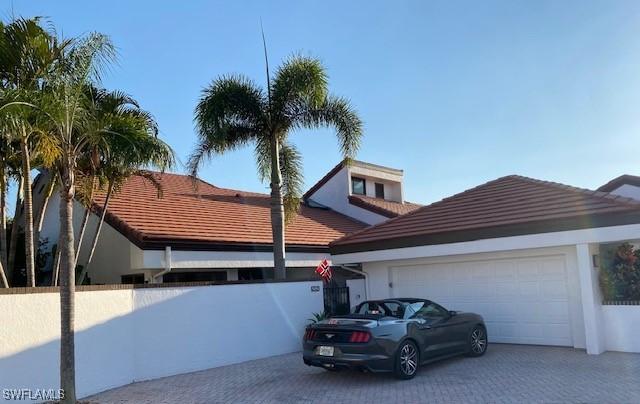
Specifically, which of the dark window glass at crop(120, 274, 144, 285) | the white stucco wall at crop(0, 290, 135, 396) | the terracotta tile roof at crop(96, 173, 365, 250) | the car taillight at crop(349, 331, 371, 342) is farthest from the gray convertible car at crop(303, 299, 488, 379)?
the dark window glass at crop(120, 274, 144, 285)

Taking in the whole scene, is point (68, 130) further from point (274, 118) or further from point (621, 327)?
point (621, 327)

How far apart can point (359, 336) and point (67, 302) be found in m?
4.46

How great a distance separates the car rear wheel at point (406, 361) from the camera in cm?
923

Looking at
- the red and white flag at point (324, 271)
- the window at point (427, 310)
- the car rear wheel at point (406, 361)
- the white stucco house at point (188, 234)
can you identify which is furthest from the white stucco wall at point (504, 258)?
the car rear wheel at point (406, 361)

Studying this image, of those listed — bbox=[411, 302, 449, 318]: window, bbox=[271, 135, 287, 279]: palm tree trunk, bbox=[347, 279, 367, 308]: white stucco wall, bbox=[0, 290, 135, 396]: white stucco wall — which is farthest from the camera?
bbox=[347, 279, 367, 308]: white stucco wall

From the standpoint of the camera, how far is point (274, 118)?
1476 cm

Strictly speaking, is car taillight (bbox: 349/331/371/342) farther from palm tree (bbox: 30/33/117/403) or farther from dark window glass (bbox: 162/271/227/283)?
dark window glass (bbox: 162/271/227/283)

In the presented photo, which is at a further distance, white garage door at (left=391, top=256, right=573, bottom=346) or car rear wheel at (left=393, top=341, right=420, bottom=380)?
white garage door at (left=391, top=256, right=573, bottom=346)

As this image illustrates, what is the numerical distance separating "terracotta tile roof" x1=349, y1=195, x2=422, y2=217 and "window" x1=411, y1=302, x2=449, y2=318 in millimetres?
11995

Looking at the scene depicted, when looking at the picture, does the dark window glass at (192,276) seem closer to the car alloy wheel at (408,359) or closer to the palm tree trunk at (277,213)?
the palm tree trunk at (277,213)

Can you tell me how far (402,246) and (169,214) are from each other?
6636mm

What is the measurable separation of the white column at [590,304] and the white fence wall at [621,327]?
132 millimetres

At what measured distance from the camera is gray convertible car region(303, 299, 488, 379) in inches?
358

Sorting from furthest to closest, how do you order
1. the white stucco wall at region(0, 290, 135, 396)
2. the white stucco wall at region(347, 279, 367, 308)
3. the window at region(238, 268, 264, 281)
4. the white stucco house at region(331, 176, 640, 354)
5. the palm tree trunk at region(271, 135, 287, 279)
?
the window at region(238, 268, 264, 281) → the white stucco wall at region(347, 279, 367, 308) → the palm tree trunk at region(271, 135, 287, 279) → the white stucco house at region(331, 176, 640, 354) → the white stucco wall at region(0, 290, 135, 396)
